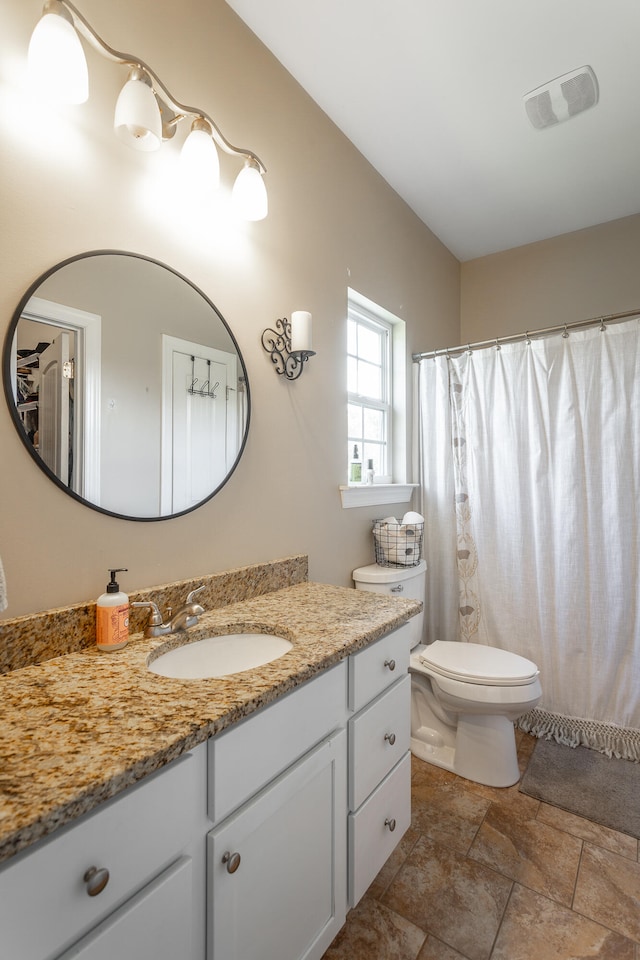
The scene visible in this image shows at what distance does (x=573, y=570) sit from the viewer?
6.84 ft

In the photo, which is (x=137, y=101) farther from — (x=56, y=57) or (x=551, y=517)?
(x=551, y=517)

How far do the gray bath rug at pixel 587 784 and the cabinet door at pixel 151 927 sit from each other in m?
1.56

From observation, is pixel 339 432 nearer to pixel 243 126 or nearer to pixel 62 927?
pixel 243 126

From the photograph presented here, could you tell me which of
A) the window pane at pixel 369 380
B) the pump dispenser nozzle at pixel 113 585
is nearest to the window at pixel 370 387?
the window pane at pixel 369 380

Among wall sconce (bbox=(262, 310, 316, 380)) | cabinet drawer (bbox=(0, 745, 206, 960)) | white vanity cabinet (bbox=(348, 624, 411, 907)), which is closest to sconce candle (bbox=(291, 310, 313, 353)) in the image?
wall sconce (bbox=(262, 310, 316, 380))

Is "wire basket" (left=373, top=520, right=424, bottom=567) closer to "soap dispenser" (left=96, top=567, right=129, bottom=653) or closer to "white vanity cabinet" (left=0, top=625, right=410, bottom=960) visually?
"white vanity cabinet" (left=0, top=625, right=410, bottom=960)

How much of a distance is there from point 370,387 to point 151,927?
2143 mm

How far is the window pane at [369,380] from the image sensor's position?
7.53 feet

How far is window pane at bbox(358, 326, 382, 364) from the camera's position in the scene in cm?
Answer: 231

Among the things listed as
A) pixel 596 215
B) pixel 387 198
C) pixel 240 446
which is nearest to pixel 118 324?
pixel 240 446

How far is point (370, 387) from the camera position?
2.38 metres

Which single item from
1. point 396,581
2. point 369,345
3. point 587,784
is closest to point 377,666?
point 396,581

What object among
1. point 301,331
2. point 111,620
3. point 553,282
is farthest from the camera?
point 553,282

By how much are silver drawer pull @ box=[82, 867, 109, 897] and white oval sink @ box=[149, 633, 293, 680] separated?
18.8 inches
